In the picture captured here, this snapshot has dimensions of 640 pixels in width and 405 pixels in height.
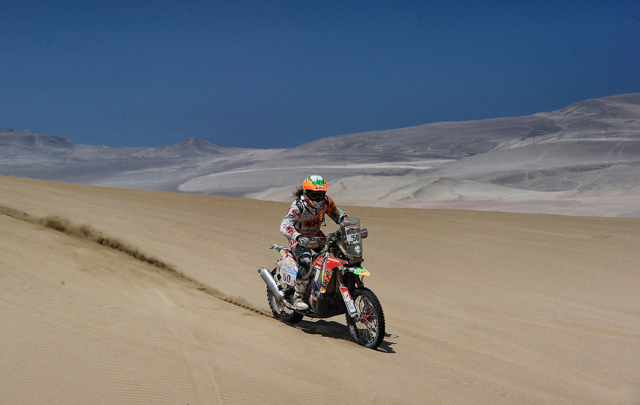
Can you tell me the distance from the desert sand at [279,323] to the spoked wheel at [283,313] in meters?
0.16

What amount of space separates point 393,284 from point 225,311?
13.1ft

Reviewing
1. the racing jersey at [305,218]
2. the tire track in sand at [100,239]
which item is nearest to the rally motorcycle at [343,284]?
the racing jersey at [305,218]

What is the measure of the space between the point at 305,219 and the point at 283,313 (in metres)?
1.37

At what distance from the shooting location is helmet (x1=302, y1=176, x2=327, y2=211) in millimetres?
7188

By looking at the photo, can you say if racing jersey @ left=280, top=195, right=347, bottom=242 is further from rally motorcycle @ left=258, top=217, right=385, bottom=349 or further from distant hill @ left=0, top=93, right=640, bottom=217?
distant hill @ left=0, top=93, right=640, bottom=217

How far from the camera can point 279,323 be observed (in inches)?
297

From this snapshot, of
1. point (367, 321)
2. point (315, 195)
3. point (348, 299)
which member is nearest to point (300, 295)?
point (348, 299)

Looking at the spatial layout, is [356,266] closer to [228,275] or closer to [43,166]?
[228,275]

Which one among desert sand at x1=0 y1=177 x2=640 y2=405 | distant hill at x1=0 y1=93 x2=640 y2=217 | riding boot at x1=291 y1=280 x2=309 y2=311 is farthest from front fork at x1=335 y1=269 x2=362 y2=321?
distant hill at x1=0 y1=93 x2=640 y2=217

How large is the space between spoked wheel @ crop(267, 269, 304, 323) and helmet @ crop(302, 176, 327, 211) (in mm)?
1405

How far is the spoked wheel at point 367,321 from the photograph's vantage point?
249 inches

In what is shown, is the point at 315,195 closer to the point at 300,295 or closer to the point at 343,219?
the point at 343,219

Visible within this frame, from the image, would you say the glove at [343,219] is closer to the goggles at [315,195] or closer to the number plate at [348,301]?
the goggles at [315,195]

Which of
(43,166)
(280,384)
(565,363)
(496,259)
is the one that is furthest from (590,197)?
(43,166)
